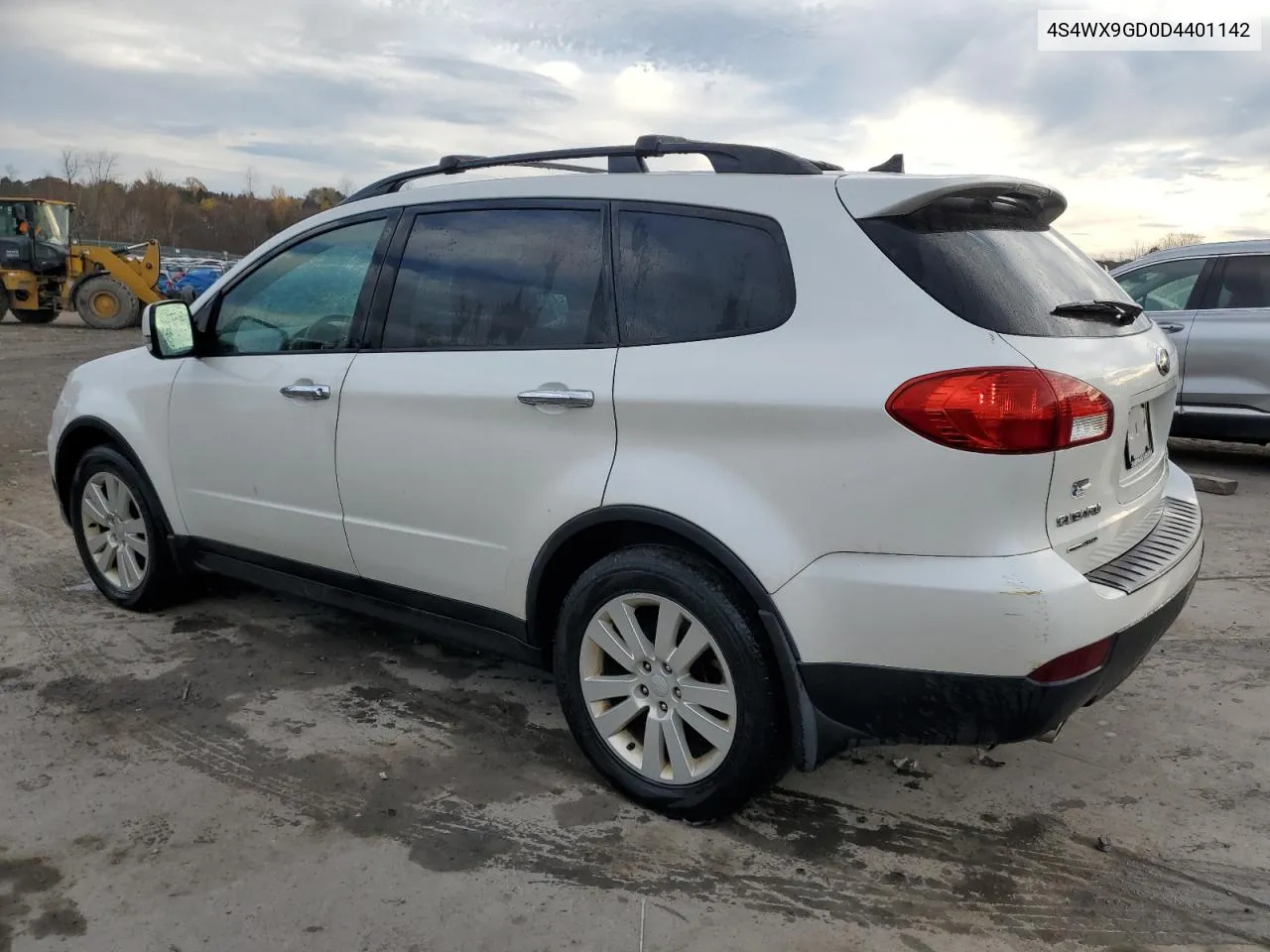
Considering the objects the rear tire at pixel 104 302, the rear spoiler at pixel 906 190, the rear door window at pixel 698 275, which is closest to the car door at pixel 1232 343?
the rear spoiler at pixel 906 190

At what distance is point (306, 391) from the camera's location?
371 centimetres

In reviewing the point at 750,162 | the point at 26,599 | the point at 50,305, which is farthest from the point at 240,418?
the point at 50,305

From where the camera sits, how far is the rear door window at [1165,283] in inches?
314

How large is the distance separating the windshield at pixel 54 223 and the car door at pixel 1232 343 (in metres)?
21.9

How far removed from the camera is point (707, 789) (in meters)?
2.88

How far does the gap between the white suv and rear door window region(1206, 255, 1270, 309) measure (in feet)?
17.1

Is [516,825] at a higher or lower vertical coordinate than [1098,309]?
lower

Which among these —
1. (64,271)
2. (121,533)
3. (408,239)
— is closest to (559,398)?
(408,239)

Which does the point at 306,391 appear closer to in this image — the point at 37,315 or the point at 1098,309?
the point at 1098,309

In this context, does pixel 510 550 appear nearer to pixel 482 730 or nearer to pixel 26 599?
pixel 482 730

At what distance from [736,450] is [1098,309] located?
1052mm

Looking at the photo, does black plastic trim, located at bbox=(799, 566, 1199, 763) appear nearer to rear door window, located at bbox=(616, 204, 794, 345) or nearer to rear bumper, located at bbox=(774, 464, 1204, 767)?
rear bumper, located at bbox=(774, 464, 1204, 767)

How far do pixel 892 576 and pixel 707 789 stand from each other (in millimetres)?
847

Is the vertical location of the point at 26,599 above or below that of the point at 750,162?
below
